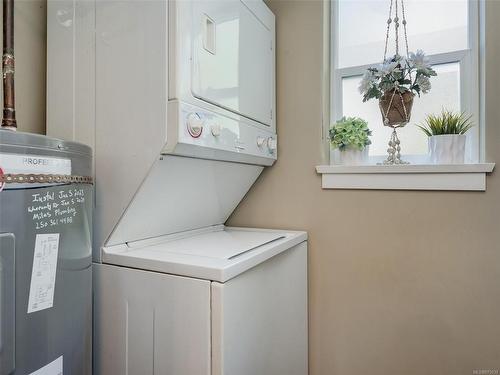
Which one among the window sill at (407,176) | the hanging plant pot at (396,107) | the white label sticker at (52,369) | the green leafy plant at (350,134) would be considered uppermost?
the hanging plant pot at (396,107)

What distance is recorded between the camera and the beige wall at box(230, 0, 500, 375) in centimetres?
153

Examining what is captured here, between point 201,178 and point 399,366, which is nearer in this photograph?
point 201,178

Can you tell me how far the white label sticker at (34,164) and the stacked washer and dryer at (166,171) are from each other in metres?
0.28

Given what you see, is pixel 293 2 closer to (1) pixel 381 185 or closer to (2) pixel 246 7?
(2) pixel 246 7

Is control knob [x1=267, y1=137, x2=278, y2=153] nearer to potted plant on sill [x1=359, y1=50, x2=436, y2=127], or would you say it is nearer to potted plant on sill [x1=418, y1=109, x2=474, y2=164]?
potted plant on sill [x1=359, y1=50, x2=436, y2=127]

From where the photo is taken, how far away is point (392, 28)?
1.82 metres

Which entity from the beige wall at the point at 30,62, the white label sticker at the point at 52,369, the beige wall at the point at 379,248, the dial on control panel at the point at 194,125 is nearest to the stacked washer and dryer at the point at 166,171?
the dial on control panel at the point at 194,125

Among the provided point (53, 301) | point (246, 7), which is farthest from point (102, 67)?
point (53, 301)

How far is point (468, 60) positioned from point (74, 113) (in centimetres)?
192

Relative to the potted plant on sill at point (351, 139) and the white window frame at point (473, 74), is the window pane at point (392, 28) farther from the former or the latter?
the potted plant on sill at point (351, 139)

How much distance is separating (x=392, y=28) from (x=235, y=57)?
99cm

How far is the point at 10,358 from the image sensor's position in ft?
2.67

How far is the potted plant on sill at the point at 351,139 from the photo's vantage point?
173cm

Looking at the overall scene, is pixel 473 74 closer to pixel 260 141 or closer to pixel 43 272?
pixel 260 141
